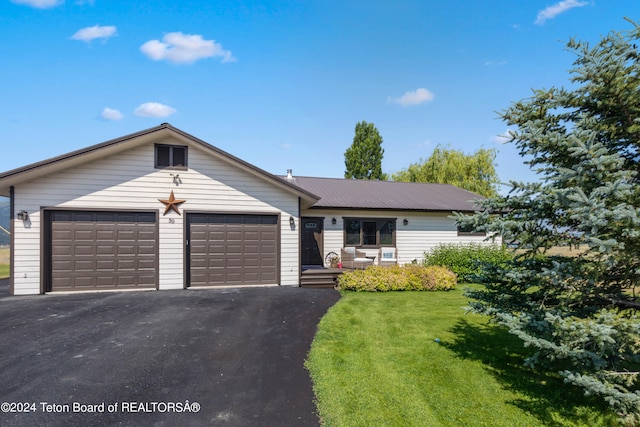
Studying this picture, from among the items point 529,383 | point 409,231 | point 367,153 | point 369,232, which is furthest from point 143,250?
point 367,153

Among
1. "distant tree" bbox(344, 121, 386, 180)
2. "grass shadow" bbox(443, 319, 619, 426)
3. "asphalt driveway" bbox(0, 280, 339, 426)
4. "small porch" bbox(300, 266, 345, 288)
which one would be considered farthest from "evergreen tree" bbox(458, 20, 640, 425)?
"distant tree" bbox(344, 121, 386, 180)

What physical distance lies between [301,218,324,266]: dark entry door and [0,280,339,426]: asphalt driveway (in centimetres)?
510

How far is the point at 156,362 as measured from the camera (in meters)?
4.64

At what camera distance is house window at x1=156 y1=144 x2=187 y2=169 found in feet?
33.0

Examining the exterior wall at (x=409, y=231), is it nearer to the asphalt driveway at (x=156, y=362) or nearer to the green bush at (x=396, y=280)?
the green bush at (x=396, y=280)

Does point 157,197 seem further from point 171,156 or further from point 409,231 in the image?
point 409,231

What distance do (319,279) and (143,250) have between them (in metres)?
5.89

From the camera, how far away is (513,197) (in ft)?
12.7

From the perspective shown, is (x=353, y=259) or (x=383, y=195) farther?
(x=383, y=195)

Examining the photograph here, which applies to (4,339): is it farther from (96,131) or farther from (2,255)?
(2,255)

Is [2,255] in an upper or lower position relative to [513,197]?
lower

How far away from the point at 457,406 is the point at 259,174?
866 cm

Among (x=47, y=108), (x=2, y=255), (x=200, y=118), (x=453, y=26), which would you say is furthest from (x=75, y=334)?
(x=2, y=255)

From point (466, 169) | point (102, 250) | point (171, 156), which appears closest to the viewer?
point (102, 250)
